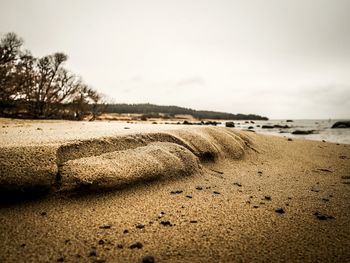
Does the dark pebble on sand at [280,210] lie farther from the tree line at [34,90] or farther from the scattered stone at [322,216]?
the tree line at [34,90]

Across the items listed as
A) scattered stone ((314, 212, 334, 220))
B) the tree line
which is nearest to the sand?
scattered stone ((314, 212, 334, 220))

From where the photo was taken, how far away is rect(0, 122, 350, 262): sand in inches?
80.7

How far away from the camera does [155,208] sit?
2832 mm

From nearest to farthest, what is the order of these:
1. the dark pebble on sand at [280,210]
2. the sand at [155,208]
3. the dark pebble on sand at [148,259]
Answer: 1. the dark pebble on sand at [148,259]
2. the sand at [155,208]
3. the dark pebble on sand at [280,210]

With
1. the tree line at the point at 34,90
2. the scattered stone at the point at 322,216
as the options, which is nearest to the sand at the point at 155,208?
the scattered stone at the point at 322,216

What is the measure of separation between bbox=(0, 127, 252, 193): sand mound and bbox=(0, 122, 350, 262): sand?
14 mm

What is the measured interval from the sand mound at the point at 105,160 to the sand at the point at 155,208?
0.6 inches

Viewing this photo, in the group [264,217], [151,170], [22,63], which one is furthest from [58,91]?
[264,217]

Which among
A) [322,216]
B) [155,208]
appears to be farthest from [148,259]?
[322,216]

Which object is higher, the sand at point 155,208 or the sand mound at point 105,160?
the sand mound at point 105,160

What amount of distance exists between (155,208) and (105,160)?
106 centimetres

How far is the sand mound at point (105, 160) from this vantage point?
2.79 meters

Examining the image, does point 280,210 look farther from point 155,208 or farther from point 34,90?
point 34,90

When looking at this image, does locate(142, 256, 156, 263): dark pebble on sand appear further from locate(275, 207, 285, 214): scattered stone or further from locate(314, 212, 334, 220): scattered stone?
locate(314, 212, 334, 220): scattered stone
